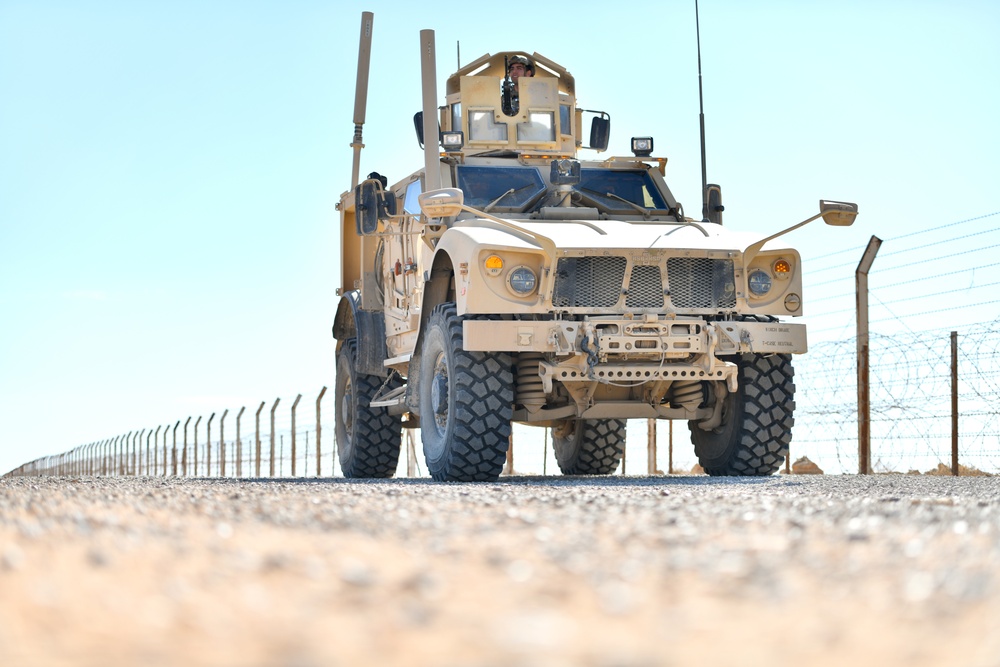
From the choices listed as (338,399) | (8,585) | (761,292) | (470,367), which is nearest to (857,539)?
(8,585)

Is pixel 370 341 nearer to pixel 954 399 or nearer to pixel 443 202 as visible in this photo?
pixel 443 202

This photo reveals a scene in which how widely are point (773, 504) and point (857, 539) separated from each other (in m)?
1.94

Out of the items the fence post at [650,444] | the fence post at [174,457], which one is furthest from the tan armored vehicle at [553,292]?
the fence post at [174,457]

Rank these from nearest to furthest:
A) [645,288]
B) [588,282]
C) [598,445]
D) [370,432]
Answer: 1. [588,282]
2. [645,288]
3. [370,432]
4. [598,445]

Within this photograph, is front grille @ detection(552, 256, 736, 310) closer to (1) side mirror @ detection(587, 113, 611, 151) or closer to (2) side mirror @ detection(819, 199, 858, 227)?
(2) side mirror @ detection(819, 199, 858, 227)

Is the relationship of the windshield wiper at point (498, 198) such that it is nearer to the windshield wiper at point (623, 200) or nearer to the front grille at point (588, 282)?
the windshield wiper at point (623, 200)

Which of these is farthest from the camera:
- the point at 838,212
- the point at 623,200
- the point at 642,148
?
the point at 642,148

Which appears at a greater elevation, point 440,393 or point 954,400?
point 440,393

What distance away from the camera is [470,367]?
32.2ft

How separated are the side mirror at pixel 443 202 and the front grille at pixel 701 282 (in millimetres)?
1683

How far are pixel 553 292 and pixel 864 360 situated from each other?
4.49 meters

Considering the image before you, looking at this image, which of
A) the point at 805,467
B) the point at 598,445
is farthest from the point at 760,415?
the point at 805,467

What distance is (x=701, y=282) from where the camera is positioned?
10406 millimetres

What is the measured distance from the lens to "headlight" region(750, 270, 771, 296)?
10.5 m
